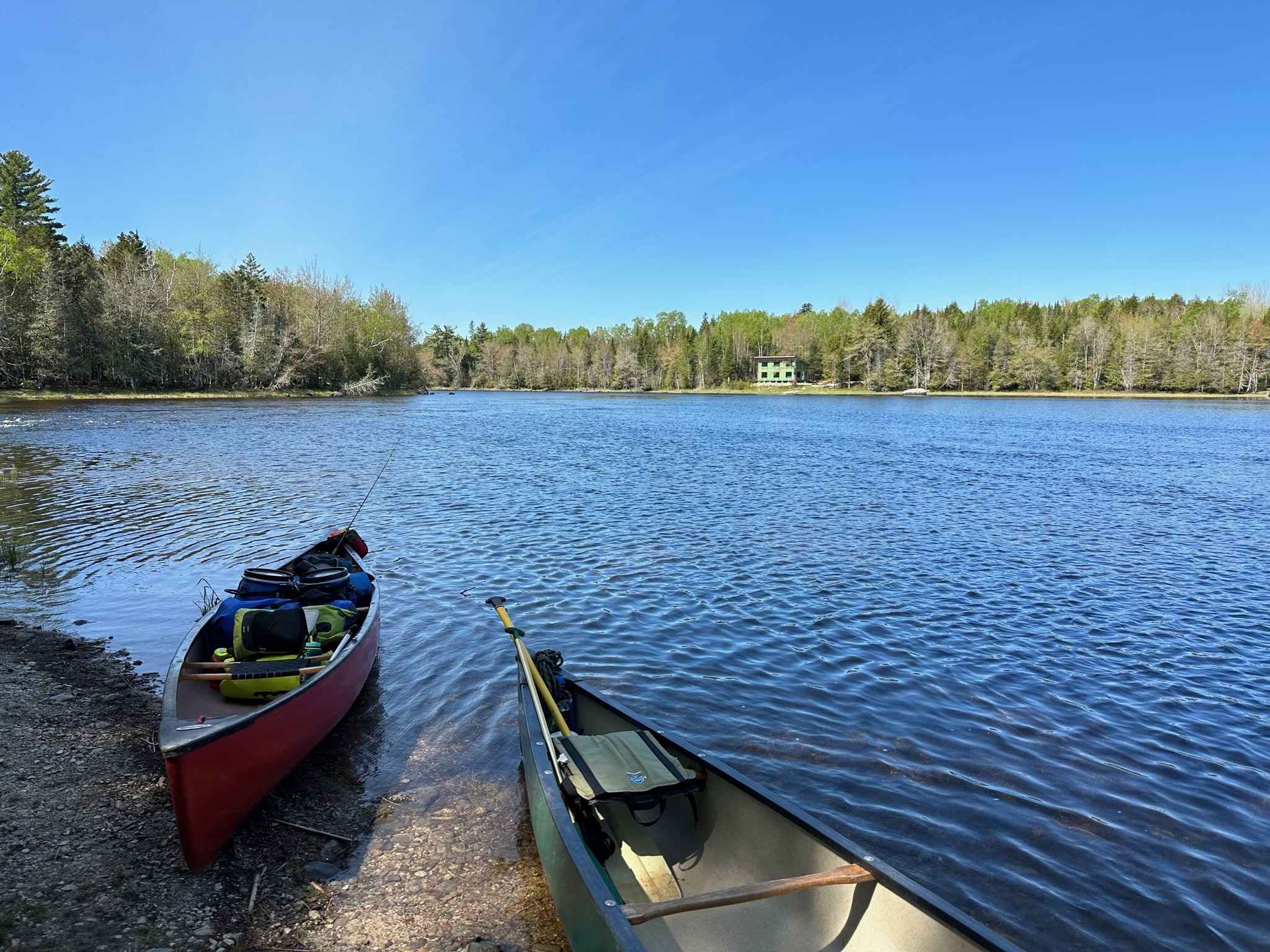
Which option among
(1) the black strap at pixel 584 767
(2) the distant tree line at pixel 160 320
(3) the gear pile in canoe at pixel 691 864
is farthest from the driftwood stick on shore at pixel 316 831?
(2) the distant tree line at pixel 160 320

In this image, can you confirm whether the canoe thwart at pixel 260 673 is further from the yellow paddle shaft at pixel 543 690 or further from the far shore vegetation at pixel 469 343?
the far shore vegetation at pixel 469 343

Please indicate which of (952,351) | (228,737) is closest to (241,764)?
(228,737)

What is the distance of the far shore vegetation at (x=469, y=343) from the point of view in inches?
2427

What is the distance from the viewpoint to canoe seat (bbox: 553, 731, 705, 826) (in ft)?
14.7

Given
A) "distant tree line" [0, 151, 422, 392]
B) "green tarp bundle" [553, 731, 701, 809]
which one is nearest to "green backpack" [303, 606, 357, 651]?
"green tarp bundle" [553, 731, 701, 809]

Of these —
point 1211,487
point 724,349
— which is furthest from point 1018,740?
point 724,349

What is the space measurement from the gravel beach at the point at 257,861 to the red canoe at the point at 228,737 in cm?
32

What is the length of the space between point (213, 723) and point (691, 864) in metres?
3.44

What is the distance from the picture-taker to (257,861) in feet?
16.3

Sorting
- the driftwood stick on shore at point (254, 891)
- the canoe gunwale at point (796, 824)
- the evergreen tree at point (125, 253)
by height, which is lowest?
the driftwood stick on shore at point (254, 891)

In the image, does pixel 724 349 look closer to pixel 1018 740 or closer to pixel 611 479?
pixel 611 479

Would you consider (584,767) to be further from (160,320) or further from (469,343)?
(469,343)

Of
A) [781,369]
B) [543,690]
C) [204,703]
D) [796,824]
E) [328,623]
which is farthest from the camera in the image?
[781,369]

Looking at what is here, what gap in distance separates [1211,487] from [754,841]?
28.6 meters
